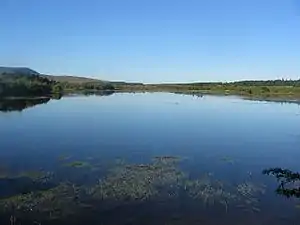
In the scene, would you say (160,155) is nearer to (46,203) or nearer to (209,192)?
(209,192)

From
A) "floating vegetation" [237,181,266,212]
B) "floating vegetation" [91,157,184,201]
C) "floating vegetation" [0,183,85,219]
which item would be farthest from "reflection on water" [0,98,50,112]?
"floating vegetation" [237,181,266,212]

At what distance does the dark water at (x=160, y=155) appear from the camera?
39.7 feet

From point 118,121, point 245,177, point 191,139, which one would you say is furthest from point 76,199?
point 118,121

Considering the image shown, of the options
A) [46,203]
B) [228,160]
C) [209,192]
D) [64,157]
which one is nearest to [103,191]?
[46,203]

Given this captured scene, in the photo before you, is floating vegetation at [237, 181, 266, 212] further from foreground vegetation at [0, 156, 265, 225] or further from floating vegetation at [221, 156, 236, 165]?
floating vegetation at [221, 156, 236, 165]

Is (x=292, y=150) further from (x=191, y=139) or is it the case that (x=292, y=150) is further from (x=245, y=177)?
(x=245, y=177)

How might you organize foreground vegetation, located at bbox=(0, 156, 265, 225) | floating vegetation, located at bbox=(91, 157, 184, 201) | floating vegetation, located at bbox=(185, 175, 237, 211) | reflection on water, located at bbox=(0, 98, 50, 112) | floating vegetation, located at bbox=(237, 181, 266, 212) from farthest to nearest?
reflection on water, located at bbox=(0, 98, 50, 112) → floating vegetation, located at bbox=(91, 157, 184, 201) → floating vegetation, located at bbox=(185, 175, 237, 211) → floating vegetation, located at bbox=(237, 181, 266, 212) → foreground vegetation, located at bbox=(0, 156, 265, 225)

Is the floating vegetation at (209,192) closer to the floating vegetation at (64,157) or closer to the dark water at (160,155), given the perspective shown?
the dark water at (160,155)

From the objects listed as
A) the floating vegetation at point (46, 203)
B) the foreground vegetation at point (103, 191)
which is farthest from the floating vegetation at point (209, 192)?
the floating vegetation at point (46, 203)

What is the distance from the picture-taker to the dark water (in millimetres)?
12109

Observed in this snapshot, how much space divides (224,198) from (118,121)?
2387 cm

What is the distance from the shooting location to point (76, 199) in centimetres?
1320

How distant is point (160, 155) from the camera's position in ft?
69.9

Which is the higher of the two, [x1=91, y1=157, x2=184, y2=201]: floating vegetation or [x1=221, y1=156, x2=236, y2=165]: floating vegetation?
[x1=91, y1=157, x2=184, y2=201]: floating vegetation
